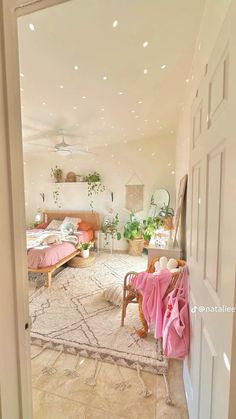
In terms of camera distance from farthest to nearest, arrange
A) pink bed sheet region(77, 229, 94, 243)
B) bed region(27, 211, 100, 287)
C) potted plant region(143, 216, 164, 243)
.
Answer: pink bed sheet region(77, 229, 94, 243), potted plant region(143, 216, 164, 243), bed region(27, 211, 100, 287)

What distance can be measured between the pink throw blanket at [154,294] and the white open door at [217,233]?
0.71 m

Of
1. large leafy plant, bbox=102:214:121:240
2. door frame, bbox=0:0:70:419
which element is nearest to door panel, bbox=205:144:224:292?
door frame, bbox=0:0:70:419

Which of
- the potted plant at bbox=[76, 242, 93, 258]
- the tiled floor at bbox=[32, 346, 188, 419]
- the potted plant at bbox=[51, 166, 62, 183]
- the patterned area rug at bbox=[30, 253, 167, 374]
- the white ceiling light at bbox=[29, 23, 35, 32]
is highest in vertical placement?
the white ceiling light at bbox=[29, 23, 35, 32]

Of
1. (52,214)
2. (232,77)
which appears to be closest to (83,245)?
(52,214)

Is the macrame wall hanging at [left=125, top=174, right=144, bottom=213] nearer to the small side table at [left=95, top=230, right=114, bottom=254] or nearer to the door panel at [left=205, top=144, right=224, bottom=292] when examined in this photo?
the small side table at [left=95, top=230, right=114, bottom=254]

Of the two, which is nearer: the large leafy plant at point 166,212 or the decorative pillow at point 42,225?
the large leafy plant at point 166,212

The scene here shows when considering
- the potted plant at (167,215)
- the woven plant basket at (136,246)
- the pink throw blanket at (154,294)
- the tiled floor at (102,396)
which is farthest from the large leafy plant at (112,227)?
the tiled floor at (102,396)

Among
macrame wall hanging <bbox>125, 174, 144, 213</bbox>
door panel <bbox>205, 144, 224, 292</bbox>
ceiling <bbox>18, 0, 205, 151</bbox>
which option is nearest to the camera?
door panel <bbox>205, 144, 224, 292</bbox>

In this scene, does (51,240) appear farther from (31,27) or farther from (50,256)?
(31,27)

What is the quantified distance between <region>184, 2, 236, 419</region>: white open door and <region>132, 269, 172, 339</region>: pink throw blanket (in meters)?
0.71

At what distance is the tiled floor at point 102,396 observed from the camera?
1.43 meters

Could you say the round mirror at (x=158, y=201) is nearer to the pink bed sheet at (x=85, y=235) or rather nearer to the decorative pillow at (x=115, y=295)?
the pink bed sheet at (x=85, y=235)

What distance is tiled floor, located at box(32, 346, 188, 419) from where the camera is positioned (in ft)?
4.70

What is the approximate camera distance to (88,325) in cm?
237
